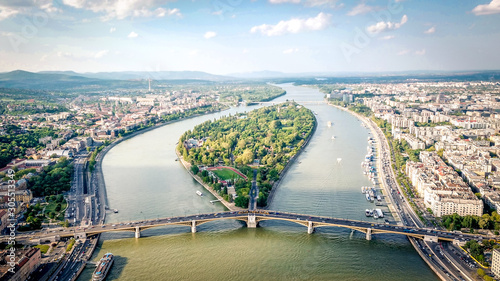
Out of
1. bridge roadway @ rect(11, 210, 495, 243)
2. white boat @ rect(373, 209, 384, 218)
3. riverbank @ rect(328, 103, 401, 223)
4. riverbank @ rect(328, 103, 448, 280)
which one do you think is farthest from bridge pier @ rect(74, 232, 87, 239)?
riverbank @ rect(328, 103, 401, 223)

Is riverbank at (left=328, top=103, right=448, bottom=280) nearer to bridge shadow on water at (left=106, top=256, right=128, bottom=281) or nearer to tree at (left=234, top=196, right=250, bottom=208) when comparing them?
tree at (left=234, top=196, right=250, bottom=208)

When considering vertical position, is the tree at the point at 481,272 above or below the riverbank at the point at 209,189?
below

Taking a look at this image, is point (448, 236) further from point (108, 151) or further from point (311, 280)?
point (108, 151)

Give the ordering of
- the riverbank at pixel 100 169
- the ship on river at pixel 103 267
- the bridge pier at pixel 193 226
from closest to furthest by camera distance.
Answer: the ship on river at pixel 103 267 < the bridge pier at pixel 193 226 < the riverbank at pixel 100 169

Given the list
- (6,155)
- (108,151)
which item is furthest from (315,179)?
(6,155)

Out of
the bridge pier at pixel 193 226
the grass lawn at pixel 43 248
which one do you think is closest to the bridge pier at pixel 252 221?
the bridge pier at pixel 193 226

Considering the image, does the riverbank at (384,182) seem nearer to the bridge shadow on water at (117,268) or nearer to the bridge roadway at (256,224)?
the bridge roadway at (256,224)
